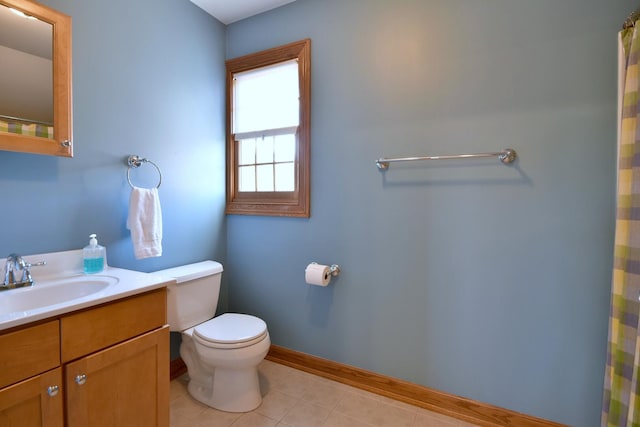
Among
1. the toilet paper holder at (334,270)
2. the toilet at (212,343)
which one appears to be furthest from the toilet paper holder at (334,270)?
the toilet at (212,343)

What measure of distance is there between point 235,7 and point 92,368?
2245 mm

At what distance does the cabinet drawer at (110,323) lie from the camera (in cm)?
101

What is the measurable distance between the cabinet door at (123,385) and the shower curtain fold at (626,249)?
183 cm

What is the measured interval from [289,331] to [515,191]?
167 centimetres

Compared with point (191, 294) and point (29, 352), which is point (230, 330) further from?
point (29, 352)

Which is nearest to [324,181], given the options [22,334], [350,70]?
[350,70]

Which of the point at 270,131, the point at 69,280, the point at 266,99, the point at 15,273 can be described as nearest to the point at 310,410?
the point at 69,280

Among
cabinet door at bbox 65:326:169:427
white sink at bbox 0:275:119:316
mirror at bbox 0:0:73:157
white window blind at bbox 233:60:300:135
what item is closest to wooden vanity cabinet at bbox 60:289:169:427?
cabinet door at bbox 65:326:169:427

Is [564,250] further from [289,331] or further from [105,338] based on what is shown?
[105,338]

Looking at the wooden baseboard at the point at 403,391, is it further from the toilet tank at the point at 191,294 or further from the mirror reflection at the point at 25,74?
the mirror reflection at the point at 25,74

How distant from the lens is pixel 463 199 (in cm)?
164

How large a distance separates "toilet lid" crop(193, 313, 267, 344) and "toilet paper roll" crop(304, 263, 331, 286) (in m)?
0.39

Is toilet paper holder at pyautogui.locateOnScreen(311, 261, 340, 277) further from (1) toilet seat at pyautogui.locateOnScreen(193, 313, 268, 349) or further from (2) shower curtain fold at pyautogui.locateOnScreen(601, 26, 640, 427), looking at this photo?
(2) shower curtain fold at pyautogui.locateOnScreen(601, 26, 640, 427)

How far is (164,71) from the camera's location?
189cm
